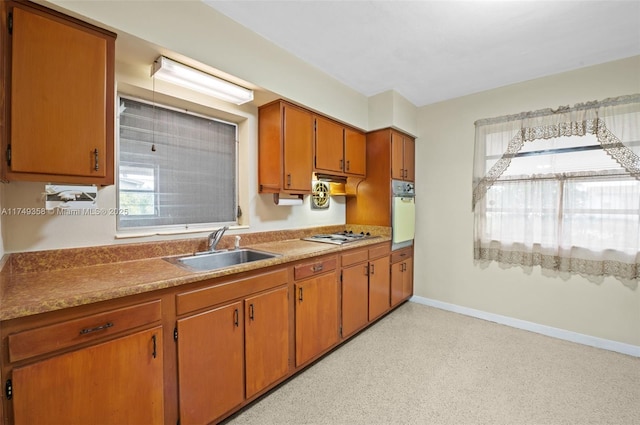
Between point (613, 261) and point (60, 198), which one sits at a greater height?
point (60, 198)

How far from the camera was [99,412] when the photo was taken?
1184 mm

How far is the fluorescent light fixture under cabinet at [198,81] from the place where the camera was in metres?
1.71

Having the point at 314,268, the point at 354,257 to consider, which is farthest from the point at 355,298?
the point at 314,268

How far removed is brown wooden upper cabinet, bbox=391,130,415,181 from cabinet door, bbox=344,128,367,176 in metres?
0.35

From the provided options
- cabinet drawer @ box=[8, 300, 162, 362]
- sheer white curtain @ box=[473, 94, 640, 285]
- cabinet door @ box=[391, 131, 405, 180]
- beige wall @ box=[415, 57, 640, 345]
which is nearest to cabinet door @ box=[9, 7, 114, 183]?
cabinet drawer @ box=[8, 300, 162, 362]

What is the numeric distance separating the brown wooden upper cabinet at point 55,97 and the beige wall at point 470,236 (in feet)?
11.0

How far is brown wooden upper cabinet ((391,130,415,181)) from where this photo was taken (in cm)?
327

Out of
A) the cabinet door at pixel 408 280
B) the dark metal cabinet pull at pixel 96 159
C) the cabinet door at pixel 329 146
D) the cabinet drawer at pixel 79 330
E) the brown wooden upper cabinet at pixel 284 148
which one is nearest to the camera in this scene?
the cabinet drawer at pixel 79 330

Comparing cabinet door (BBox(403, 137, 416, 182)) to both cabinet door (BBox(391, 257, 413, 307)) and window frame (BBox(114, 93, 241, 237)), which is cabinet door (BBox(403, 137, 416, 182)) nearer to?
cabinet door (BBox(391, 257, 413, 307))

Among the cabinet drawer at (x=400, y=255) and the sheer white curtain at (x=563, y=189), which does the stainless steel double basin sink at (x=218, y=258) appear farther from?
the sheer white curtain at (x=563, y=189)

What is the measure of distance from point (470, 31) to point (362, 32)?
827mm

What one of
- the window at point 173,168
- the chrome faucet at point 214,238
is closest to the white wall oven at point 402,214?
the window at point 173,168

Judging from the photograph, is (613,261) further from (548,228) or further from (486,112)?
(486,112)

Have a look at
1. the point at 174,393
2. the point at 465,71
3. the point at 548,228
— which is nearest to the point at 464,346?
the point at 548,228
